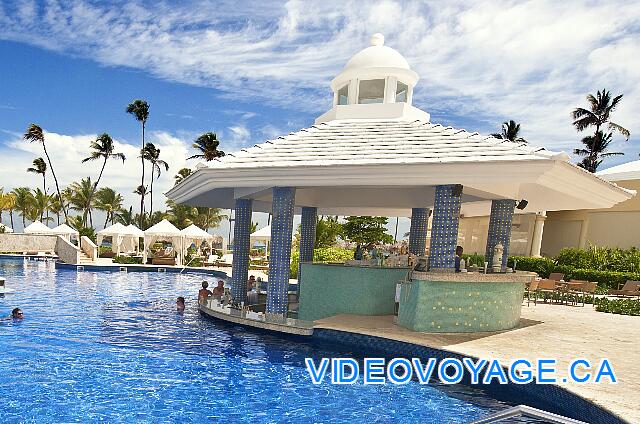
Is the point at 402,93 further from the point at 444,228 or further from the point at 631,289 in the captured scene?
the point at 631,289

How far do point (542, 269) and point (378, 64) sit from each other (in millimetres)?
17123

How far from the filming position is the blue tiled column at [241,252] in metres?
14.3

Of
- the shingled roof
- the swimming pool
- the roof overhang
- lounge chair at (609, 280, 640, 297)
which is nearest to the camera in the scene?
the swimming pool

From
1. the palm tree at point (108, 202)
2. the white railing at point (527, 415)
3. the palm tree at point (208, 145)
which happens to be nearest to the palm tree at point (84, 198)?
the palm tree at point (108, 202)

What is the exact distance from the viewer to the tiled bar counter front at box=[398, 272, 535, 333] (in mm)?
10500

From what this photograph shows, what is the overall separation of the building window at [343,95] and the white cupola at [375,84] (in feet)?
0.11

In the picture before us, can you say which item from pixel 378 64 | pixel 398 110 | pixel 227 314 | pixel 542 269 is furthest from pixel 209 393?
pixel 542 269

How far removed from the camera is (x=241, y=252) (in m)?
14.3

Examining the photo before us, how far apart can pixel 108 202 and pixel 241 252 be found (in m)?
59.1

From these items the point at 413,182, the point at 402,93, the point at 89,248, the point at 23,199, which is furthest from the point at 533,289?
the point at 23,199

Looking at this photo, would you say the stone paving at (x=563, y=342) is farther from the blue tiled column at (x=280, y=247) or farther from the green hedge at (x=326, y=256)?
the green hedge at (x=326, y=256)

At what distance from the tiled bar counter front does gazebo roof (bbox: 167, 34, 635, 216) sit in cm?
231

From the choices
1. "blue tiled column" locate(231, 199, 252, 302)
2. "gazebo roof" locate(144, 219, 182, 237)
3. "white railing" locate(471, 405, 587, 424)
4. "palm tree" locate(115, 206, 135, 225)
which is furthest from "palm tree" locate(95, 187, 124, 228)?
"white railing" locate(471, 405, 587, 424)

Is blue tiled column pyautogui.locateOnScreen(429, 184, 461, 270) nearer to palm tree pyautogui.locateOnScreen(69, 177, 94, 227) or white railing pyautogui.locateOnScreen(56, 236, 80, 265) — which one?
white railing pyautogui.locateOnScreen(56, 236, 80, 265)
